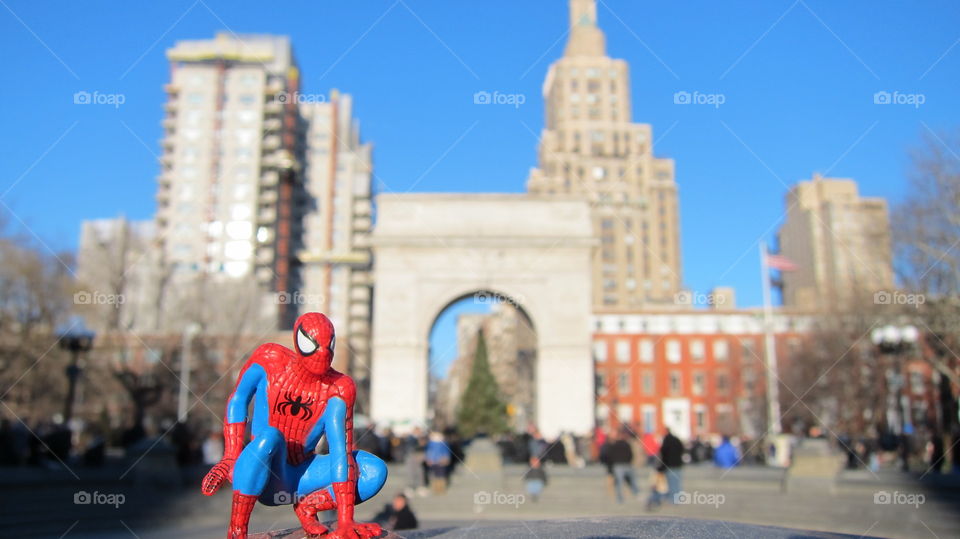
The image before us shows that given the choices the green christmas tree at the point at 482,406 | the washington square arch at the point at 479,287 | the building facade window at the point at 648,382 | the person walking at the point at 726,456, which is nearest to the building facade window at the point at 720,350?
the building facade window at the point at 648,382

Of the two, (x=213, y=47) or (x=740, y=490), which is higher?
(x=213, y=47)

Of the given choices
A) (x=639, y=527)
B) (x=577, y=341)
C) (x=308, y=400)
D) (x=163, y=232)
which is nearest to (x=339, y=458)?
(x=308, y=400)

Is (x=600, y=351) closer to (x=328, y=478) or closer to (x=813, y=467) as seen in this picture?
(x=813, y=467)

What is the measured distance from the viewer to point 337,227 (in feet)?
226

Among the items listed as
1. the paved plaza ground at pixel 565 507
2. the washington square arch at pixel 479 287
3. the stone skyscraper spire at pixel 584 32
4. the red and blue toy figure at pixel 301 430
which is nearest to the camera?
the red and blue toy figure at pixel 301 430

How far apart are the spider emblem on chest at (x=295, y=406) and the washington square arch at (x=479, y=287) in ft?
87.1

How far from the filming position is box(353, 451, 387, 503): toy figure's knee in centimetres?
405

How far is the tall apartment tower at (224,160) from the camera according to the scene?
60.3m

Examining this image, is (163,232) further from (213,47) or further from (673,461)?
(673,461)

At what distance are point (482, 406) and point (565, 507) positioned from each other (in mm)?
37110

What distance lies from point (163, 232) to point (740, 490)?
2066 inches

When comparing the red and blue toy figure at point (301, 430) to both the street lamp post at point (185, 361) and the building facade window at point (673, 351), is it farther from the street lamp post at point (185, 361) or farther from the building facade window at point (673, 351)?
the building facade window at point (673, 351)

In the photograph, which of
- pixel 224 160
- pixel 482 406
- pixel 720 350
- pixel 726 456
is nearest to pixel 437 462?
pixel 726 456

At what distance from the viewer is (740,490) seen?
16.0m
